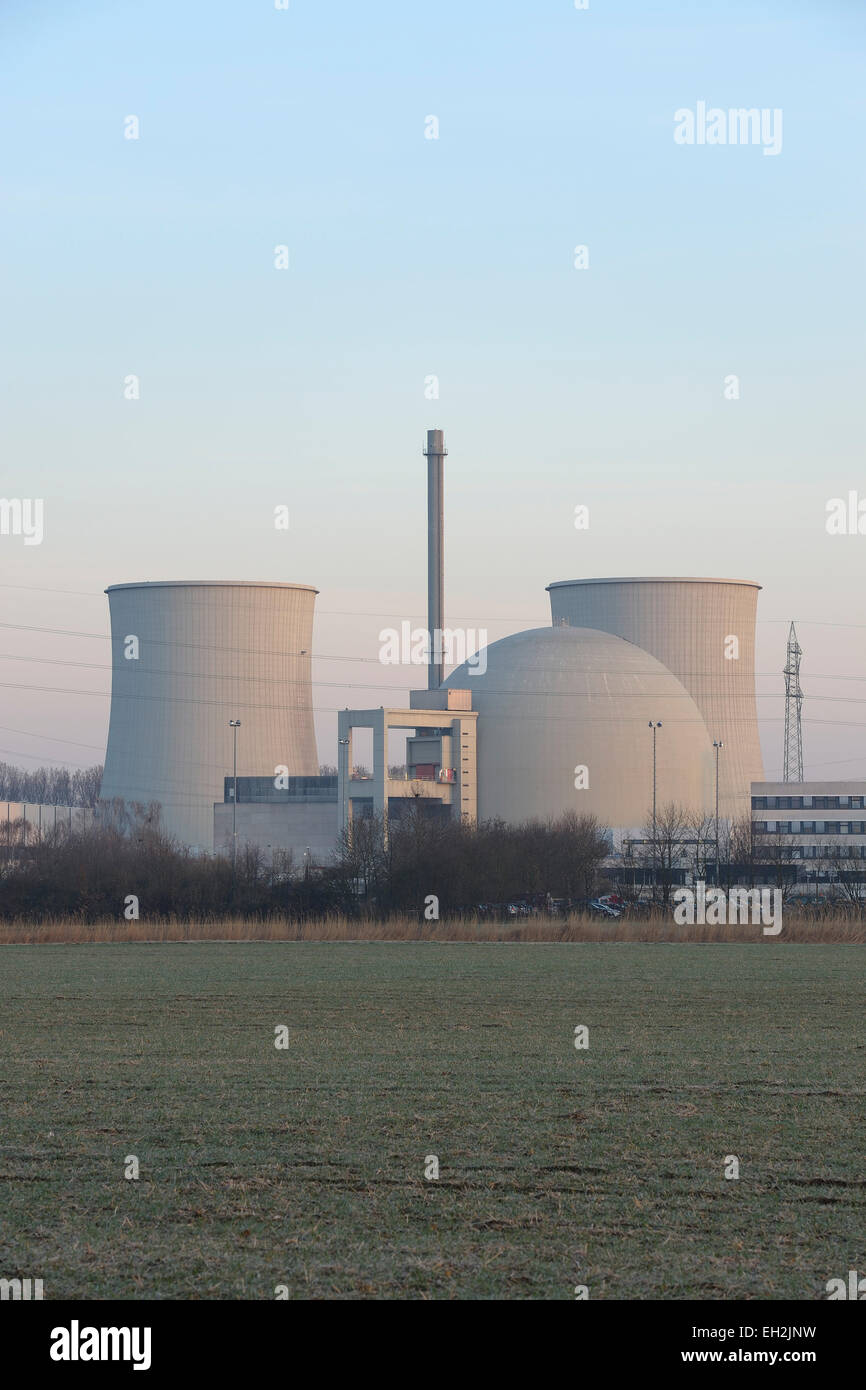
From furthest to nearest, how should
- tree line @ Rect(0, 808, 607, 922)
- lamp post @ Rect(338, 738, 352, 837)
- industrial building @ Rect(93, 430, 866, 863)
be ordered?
lamp post @ Rect(338, 738, 352, 837)
industrial building @ Rect(93, 430, 866, 863)
tree line @ Rect(0, 808, 607, 922)

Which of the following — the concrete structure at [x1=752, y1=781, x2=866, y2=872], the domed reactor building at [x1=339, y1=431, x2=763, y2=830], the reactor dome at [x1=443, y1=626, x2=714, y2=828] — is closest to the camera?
the domed reactor building at [x1=339, y1=431, x2=763, y2=830]

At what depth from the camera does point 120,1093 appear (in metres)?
12.1

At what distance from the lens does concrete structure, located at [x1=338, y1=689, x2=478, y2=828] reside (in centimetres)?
7400

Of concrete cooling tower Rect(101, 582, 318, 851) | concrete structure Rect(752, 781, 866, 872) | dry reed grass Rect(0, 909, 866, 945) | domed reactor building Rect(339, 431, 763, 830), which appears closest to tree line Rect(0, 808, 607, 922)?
dry reed grass Rect(0, 909, 866, 945)

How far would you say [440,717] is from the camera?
248 ft

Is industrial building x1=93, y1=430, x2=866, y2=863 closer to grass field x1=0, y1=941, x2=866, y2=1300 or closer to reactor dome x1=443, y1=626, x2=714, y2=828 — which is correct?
reactor dome x1=443, y1=626, x2=714, y2=828

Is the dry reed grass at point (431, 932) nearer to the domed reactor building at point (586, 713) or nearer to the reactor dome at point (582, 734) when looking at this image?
the domed reactor building at point (586, 713)

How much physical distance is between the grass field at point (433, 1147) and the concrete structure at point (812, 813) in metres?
65.4

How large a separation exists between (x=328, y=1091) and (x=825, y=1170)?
4376mm

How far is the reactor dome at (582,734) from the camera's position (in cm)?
7606

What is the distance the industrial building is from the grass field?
50740 millimetres

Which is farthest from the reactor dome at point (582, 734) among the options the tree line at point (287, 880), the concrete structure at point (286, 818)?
the tree line at point (287, 880)

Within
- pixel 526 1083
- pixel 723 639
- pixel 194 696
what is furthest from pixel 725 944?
pixel 723 639
